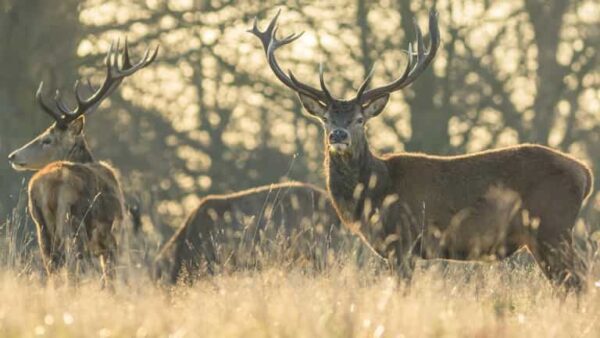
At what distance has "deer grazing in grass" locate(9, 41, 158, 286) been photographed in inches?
421

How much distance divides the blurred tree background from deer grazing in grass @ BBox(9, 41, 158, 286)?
279 inches

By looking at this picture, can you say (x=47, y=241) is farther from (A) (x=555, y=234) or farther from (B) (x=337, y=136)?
(A) (x=555, y=234)

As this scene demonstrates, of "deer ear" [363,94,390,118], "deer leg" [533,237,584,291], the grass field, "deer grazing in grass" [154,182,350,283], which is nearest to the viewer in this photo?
the grass field

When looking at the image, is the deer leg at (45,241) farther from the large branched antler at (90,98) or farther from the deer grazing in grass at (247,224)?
the large branched antler at (90,98)

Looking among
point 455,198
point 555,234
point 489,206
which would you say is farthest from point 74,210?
point 555,234

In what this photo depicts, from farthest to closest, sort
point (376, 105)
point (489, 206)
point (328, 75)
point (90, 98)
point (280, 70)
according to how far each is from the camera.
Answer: point (328, 75) < point (90, 98) < point (280, 70) < point (376, 105) < point (489, 206)

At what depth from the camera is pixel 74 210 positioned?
35.9 feet

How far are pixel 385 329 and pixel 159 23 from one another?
14.0 meters

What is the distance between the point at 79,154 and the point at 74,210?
5.57 feet

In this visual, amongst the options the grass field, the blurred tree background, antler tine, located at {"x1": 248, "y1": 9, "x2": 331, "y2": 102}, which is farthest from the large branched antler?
the blurred tree background

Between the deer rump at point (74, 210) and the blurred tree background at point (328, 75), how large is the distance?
330 inches

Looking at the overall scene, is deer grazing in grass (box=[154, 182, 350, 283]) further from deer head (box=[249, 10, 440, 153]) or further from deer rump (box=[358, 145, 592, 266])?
deer rump (box=[358, 145, 592, 266])

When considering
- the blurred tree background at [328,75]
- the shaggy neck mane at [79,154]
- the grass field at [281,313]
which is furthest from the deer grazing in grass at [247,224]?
the blurred tree background at [328,75]

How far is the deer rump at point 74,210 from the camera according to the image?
35.1 feet
